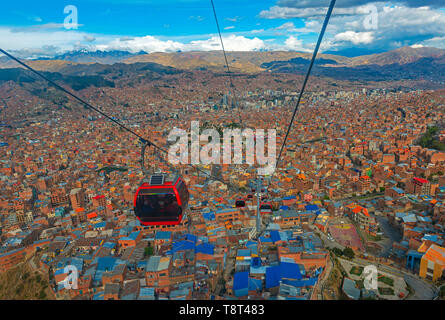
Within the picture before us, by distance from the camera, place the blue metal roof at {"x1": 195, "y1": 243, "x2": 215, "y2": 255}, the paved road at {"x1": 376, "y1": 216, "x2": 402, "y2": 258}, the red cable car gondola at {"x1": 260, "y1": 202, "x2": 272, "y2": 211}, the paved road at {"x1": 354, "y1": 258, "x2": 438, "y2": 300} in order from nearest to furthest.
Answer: the paved road at {"x1": 354, "y1": 258, "x2": 438, "y2": 300}, the blue metal roof at {"x1": 195, "y1": 243, "x2": 215, "y2": 255}, the paved road at {"x1": 376, "y1": 216, "x2": 402, "y2": 258}, the red cable car gondola at {"x1": 260, "y1": 202, "x2": 272, "y2": 211}

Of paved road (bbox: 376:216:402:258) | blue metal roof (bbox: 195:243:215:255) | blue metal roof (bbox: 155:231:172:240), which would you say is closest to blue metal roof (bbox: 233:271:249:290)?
blue metal roof (bbox: 195:243:215:255)

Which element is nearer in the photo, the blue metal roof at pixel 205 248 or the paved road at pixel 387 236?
the blue metal roof at pixel 205 248

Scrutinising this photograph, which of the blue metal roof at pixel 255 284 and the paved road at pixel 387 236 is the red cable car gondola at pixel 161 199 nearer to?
the blue metal roof at pixel 255 284

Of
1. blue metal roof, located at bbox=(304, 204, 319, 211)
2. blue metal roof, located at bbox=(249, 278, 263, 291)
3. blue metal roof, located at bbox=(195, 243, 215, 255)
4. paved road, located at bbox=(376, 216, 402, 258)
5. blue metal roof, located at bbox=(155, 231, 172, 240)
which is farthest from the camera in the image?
blue metal roof, located at bbox=(304, 204, 319, 211)

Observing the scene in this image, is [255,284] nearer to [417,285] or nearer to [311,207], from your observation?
[417,285]

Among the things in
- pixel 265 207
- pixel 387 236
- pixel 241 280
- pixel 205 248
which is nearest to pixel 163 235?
pixel 205 248

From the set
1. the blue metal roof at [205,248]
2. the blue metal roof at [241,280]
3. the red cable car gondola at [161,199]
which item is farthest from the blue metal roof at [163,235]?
the red cable car gondola at [161,199]

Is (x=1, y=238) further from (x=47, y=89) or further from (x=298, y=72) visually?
(x=298, y=72)

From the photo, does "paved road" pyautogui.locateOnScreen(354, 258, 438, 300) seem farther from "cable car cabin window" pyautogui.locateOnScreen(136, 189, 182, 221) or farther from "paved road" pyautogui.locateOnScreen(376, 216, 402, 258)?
"cable car cabin window" pyautogui.locateOnScreen(136, 189, 182, 221)
